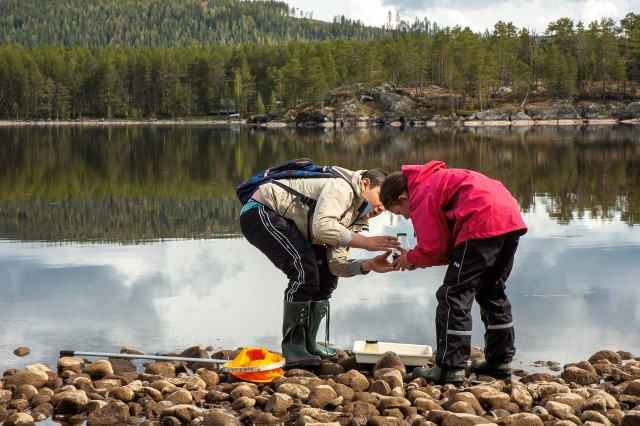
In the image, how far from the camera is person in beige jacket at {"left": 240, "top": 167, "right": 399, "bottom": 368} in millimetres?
7652

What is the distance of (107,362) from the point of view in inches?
305

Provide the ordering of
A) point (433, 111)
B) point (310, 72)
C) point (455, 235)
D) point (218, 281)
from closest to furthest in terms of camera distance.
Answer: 1. point (455, 235)
2. point (218, 281)
3. point (433, 111)
4. point (310, 72)

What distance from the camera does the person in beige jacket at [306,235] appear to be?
765cm

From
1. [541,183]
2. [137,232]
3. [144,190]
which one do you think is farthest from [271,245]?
[541,183]

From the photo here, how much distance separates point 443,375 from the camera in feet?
23.9

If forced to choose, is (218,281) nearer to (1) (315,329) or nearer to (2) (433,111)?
(1) (315,329)

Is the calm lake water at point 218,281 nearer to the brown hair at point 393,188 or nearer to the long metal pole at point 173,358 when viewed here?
the long metal pole at point 173,358

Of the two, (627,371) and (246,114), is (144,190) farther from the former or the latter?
(246,114)

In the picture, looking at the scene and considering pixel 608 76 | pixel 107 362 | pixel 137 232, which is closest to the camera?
pixel 107 362

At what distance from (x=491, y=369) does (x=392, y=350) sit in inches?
36.7

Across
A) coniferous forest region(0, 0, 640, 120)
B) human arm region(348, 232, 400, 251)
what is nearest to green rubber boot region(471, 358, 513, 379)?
human arm region(348, 232, 400, 251)

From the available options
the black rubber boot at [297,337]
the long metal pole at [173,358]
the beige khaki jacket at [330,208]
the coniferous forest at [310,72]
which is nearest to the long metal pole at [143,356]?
the long metal pole at [173,358]

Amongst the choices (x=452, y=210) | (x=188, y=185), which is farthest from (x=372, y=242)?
(x=188, y=185)

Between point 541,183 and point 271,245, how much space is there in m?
19.3
